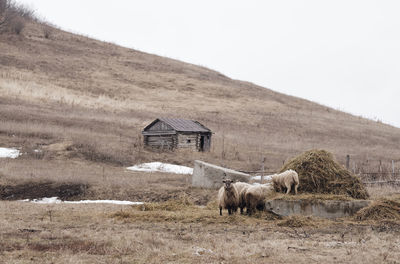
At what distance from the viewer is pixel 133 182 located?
877 inches

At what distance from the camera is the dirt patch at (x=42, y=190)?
19938 mm

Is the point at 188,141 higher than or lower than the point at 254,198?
higher

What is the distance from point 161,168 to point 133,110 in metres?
25.1

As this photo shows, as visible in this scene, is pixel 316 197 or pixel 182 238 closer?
pixel 182 238

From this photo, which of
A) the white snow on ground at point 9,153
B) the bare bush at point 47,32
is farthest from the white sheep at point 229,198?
the bare bush at point 47,32

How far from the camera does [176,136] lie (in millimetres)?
36062

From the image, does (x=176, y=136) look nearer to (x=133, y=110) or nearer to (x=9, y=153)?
(x=9, y=153)

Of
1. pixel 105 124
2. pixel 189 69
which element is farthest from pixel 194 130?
pixel 189 69

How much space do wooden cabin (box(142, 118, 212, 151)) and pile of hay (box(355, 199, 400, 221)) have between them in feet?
77.0

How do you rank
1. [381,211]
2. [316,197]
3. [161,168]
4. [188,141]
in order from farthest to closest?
[188,141] < [161,168] < [316,197] < [381,211]

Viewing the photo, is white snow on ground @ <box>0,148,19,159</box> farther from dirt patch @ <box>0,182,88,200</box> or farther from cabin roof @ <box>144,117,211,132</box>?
cabin roof @ <box>144,117,211,132</box>

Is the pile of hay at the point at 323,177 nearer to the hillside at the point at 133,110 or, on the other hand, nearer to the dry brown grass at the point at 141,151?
the dry brown grass at the point at 141,151

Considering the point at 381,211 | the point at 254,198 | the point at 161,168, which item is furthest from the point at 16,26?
the point at 381,211

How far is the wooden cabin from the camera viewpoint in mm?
36188
